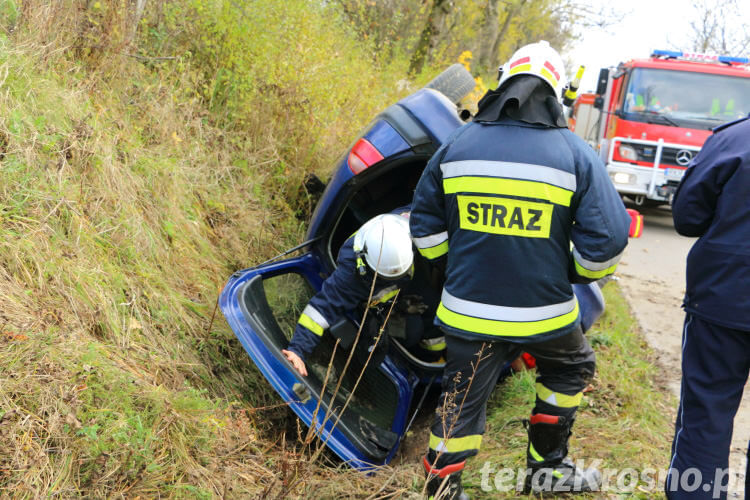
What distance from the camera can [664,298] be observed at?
240 inches

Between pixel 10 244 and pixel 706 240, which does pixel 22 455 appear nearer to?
pixel 10 244

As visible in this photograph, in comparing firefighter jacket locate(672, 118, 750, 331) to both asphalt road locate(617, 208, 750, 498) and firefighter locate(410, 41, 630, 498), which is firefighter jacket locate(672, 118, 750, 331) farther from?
asphalt road locate(617, 208, 750, 498)

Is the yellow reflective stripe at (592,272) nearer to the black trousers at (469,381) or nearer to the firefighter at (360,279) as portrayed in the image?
the black trousers at (469,381)

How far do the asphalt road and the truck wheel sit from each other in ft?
7.47

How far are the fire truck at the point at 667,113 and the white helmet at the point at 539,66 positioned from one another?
7.56m

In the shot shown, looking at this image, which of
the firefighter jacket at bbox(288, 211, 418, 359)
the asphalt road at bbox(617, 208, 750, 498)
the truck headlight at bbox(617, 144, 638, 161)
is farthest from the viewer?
the truck headlight at bbox(617, 144, 638, 161)

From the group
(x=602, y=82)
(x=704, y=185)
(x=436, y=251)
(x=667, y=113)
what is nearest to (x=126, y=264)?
(x=436, y=251)

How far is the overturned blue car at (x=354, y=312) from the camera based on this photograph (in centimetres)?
294

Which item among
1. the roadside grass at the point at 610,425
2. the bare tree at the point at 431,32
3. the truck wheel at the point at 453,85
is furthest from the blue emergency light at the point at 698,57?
the truck wheel at the point at 453,85

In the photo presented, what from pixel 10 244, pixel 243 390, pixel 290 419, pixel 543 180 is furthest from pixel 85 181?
pixel 543 180

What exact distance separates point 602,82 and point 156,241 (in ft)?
28.8

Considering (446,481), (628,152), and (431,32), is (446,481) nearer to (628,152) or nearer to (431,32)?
(628,152)

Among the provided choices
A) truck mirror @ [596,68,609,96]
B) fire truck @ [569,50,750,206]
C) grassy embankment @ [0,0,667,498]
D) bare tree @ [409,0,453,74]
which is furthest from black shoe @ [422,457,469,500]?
truck mirror @ [596,68,609,96]

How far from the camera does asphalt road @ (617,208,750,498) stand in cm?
354
